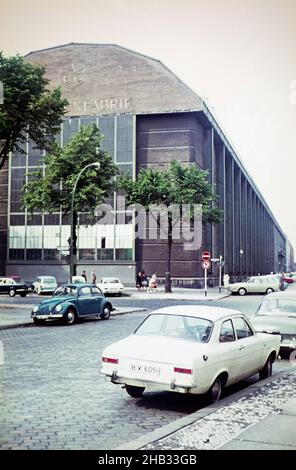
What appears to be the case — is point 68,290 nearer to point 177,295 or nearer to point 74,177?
point 74,177

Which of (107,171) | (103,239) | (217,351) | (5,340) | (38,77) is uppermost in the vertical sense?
(38,77)

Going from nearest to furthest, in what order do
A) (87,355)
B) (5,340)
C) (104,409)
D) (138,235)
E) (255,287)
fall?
(104,409) → (87,355) → (5,340) → (255,287) → (138,235)

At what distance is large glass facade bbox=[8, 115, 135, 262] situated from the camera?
51719mm

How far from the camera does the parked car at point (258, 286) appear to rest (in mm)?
38375

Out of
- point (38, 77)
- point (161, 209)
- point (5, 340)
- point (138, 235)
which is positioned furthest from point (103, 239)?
point (5, 340)

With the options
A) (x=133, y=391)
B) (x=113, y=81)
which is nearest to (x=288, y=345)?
(x=133, y=391)

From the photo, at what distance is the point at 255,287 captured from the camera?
38.6 metres

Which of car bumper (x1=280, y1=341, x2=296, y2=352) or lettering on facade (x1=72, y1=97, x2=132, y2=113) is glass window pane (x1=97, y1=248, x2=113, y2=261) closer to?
lettering on facade (x1=72, y1=97, x2=132, y2=113)

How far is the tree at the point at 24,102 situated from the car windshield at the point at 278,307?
565 inches

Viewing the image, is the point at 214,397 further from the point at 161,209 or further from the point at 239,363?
the point at 161,209

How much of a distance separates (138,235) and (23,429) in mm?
45784

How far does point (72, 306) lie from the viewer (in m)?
18.2

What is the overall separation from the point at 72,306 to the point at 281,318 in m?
8.89

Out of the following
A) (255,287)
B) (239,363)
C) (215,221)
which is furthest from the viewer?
(215,221)
